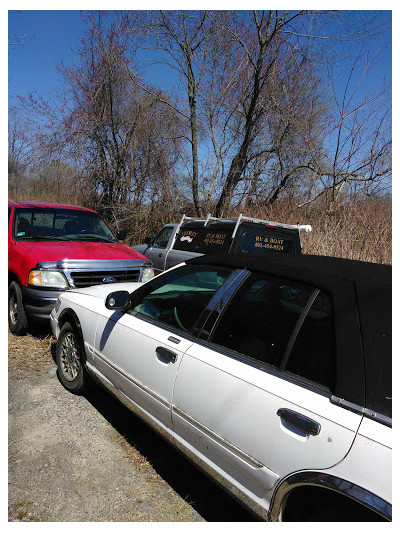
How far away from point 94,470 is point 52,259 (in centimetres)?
291

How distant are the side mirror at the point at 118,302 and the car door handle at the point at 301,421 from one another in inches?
66.4

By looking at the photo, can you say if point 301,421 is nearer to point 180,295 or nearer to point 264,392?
point 264,392

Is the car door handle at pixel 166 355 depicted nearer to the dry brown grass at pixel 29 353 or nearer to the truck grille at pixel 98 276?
the dry brown grass at pixel 29 353

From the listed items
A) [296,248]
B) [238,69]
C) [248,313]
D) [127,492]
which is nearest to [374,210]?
[296,248]

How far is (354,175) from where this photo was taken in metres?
10.2

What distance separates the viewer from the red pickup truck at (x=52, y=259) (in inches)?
184

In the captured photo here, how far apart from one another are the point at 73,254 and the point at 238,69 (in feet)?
35.6

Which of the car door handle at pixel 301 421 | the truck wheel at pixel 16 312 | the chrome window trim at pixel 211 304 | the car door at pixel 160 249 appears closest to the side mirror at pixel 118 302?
the chrome window trim at pixel 211 304

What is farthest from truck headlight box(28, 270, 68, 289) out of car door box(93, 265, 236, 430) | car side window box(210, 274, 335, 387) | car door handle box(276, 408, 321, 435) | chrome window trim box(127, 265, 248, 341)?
car door handle box(276, 408, 321, 435)

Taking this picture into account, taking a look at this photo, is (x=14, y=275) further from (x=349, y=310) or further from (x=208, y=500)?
(x=349, y=310)

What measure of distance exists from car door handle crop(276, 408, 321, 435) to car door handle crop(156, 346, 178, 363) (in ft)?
2.81

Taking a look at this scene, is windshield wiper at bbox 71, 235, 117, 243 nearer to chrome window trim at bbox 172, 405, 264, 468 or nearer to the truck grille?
the truck grille

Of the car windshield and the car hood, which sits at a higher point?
the car windshield

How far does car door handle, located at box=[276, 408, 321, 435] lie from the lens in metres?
1.53
